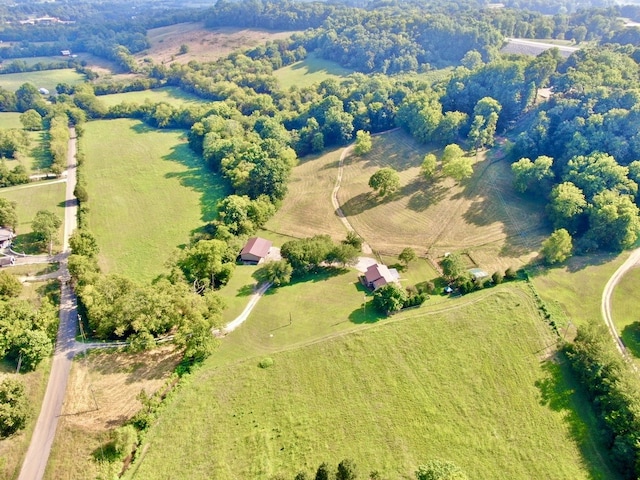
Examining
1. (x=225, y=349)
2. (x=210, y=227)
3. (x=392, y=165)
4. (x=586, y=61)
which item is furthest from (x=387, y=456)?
(x=586, y=61)

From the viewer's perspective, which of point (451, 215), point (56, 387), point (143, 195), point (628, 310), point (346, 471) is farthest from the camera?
point (143, 195)

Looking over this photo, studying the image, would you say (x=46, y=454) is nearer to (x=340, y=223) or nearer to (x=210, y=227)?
(x=210, y=227)

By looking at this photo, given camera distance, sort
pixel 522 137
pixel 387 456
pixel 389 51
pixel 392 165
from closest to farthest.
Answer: pixel 387 456 < pixel 522 137 < pixel 392 165 < pixel 389 51

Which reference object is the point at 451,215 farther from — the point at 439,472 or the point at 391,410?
the point at 439,472

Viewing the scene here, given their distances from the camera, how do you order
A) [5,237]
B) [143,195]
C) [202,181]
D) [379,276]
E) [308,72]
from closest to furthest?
[379,276] < [5,237] < [143,195] < [202,181] < [308,72]

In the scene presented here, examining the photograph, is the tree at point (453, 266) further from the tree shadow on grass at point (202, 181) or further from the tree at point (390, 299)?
the tree shadow on grass at point (202, 181)

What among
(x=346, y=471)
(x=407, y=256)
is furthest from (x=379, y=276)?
(x=346, y=471)

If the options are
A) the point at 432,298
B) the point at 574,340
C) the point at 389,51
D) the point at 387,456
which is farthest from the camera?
the point at 389,51
